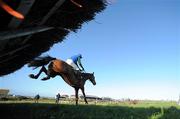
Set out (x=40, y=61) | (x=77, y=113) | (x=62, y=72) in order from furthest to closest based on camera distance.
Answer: (x=62, y=72) < (x=40, y=61) < (x=77, y=113)

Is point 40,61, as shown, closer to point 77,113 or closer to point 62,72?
point 62,72

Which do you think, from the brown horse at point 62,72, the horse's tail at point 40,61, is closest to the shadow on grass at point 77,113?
the horse's tail at point 40,61

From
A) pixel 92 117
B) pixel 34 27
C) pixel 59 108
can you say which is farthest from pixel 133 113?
pixel 34 27

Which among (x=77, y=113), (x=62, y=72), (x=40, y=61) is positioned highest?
(x=40, y=61)

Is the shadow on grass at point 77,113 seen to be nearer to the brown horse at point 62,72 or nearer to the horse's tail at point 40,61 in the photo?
the horse's tail at point 40,61

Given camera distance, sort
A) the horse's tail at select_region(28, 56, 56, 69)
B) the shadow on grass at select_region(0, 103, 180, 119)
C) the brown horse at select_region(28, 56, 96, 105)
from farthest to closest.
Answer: the brown horse at select_region(28, 56, 96, 105), the horse's tail at select_region(28, 56, 56, 69), the shadow on grass at select_region(0, 103, 180, 119)

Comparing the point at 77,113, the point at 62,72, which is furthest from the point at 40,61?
the point at 77,113

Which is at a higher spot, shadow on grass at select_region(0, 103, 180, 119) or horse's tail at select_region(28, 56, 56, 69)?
horse's tail at select_region(28, 56, 56, 69)

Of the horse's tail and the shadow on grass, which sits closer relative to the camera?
the shadow on grass

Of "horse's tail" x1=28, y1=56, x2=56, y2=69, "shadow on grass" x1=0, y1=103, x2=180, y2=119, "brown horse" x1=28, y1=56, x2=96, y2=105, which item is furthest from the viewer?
"brown horse" x1=28, y1=56, x2=96, y2=105

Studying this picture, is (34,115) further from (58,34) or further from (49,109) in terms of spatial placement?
(58,34)

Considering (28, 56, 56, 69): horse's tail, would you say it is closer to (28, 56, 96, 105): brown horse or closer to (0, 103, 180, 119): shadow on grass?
(28, 56, 96, 105): brown horse

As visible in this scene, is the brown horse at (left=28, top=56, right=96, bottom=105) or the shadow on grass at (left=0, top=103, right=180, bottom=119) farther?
the brown horse at (left=28, top=56, right=96, bottom=105)

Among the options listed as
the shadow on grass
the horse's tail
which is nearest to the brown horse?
the horse's tail
